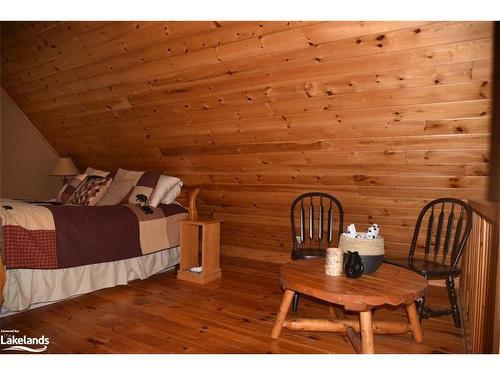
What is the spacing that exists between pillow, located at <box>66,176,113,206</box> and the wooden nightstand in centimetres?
96

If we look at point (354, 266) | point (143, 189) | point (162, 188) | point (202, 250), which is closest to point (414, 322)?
point (354, 266)

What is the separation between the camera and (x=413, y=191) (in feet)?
8.44

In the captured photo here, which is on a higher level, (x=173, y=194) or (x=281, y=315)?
(x=173, y=194)

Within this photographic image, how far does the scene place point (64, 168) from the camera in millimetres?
4383

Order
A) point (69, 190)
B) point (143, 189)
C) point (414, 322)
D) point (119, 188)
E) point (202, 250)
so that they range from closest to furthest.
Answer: point (414, 322) < point (202, 250) < point (143, 189) < point (119, 188) < point (69, 190)

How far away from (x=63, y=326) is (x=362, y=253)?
1.82 meters

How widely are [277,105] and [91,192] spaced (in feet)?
6.93

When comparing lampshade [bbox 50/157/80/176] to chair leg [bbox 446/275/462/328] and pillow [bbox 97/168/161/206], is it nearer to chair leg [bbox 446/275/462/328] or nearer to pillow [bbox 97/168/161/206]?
pillow [bbox 97/168/161/206]

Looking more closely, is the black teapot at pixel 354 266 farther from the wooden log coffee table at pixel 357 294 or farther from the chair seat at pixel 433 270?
the chair seat at pixel 433 270

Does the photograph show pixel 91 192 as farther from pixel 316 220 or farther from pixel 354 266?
pixel 354 266

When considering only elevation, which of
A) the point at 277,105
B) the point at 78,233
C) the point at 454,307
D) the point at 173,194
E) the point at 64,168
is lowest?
the point at 454,307

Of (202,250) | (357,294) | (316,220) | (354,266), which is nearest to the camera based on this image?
(357,294)
